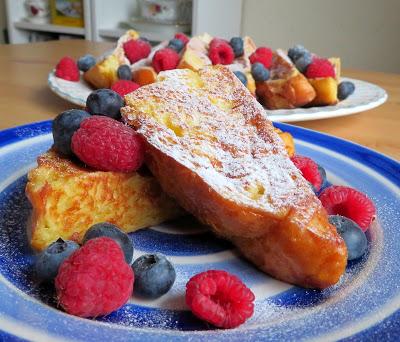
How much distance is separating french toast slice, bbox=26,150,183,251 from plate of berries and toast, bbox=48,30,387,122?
55cm

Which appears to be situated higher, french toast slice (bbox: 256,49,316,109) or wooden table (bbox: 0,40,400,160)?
french toast slice (bbox: 256,49,316,109)

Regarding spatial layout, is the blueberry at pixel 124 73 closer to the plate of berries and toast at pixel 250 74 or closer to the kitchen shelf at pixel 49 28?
the plate of berries and toast at pixel 250 74

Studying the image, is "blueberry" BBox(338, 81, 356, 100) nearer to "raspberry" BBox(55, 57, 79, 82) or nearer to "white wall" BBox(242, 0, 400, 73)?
"raspberry" BBox(55, 57, 79, 82)

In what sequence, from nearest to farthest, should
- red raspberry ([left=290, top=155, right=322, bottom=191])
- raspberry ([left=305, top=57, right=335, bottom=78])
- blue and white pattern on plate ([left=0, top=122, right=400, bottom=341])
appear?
blue and white pattern on plate ([left=0, top=122, right=400, bottom=341]), red raspberry ([left=290, top=155, right=322, bottom=191]), raspberry ([left=305, top=57, right=335, bottom=78])

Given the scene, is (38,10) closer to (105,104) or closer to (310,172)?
(105,104)

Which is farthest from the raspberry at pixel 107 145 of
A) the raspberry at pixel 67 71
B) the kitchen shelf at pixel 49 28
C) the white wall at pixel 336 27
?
the kitchen shelf at pixel 49 28

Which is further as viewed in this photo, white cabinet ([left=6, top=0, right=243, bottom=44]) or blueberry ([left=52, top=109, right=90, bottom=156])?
white cabinet ([left=6, top=0, right=243, bottom=44])

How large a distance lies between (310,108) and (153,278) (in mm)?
1007

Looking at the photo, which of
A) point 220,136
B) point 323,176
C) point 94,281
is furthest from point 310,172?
point 94,281

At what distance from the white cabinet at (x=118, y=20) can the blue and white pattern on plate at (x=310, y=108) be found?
1.74 metres

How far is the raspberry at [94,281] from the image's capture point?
579 mm

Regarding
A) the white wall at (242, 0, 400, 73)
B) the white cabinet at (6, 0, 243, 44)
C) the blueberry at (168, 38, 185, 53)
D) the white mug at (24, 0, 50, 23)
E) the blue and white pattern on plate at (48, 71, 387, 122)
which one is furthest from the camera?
the white mug at (24, 0, 50, 23)

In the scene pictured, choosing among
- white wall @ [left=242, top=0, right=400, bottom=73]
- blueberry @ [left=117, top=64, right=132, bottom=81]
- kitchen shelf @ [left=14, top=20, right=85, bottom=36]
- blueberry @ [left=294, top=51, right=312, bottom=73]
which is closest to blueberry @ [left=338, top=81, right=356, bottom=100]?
blueberry @ [left=294, top=51, right=312, bottom=73]

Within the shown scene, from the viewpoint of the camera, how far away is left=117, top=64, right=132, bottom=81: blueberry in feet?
5.39
